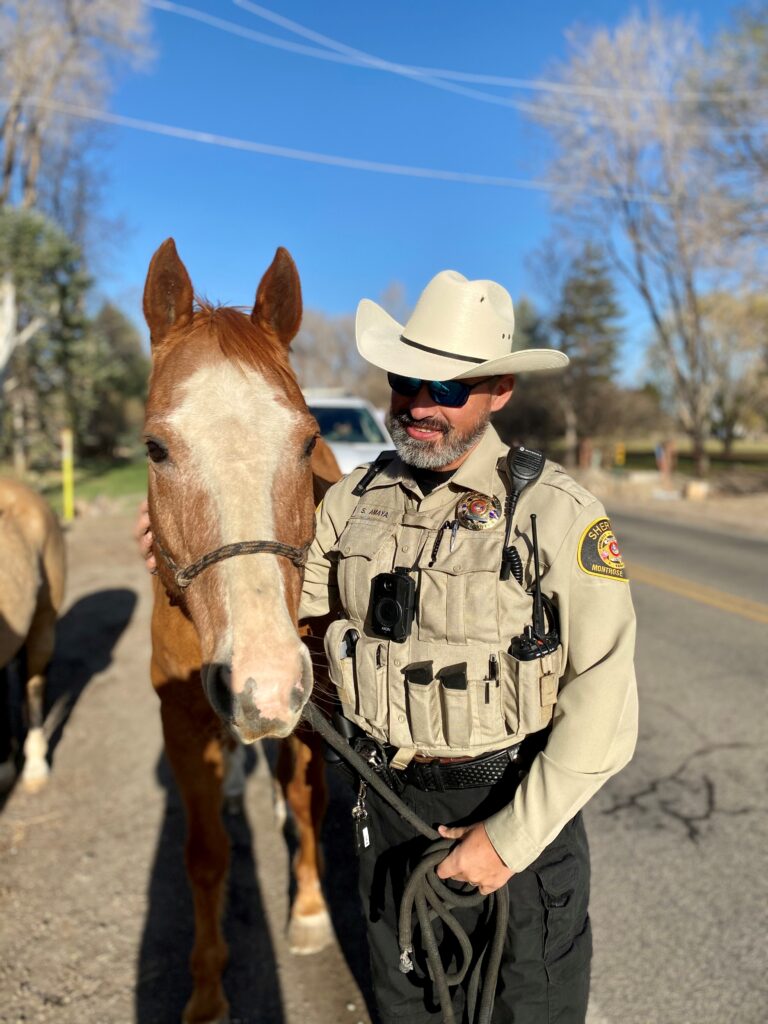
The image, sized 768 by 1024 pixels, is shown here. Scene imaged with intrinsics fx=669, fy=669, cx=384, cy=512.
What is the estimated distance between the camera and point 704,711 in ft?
15.3

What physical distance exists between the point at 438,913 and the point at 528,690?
0.61m

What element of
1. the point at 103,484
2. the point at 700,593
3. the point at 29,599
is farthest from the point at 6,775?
the point at 103,484

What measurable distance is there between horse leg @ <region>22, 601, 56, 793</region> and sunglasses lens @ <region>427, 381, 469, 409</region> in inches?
138

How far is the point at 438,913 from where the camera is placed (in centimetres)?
162

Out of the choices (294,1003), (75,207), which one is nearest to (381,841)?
(294,1003)

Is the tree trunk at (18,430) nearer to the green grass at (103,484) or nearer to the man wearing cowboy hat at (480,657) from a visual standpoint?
the green grass at (103,484)

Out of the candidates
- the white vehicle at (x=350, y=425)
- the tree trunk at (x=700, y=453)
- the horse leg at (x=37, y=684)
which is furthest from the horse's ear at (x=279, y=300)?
the tree trunk at (x=700, y=453)

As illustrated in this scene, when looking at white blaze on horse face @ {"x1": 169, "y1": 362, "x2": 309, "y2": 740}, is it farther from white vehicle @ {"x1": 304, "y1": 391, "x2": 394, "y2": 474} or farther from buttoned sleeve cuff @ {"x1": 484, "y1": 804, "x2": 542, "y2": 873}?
white vehicle @ {"x1": 304, "y1": 391, "x2": 394, "y2": 474}

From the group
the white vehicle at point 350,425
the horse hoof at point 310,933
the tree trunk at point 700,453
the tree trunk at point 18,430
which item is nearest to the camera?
the horse hoof at point 310,933

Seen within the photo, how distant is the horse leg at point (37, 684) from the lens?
13.0 feet

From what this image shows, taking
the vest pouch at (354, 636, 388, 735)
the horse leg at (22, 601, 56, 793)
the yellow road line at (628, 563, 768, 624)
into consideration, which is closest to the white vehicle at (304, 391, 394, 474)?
the yellow road line at (628, 563, 768, 624)

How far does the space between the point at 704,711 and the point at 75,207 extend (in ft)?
113

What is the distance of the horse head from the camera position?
1.42 meters

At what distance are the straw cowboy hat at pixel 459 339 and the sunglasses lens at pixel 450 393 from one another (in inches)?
1.3
